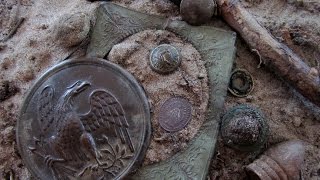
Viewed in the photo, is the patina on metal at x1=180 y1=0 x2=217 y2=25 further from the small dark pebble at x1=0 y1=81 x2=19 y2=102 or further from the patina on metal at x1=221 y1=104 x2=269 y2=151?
the small dark pebble at x1=0 y1=81 x2=19 y2=102

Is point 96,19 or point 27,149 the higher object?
point 96,19

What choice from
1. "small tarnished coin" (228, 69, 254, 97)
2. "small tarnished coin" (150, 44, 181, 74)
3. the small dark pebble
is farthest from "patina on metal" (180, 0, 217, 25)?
the small dark pebble

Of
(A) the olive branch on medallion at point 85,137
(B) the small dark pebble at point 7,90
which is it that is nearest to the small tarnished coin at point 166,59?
(A) the olive branch on medallion at point 85,137

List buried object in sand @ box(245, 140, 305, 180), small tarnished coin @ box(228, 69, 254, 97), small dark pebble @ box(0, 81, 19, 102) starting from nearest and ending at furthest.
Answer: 1. buried object in sand @ box(245, 140, 305, 180)
2. small tarnished coin @ box(228, 69, 254, 97)
3. small dark pebble @ box(0, 81, 19, 102)

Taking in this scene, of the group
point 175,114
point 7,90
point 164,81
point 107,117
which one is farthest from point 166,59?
point 7,90

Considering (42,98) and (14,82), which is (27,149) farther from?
(14,82)

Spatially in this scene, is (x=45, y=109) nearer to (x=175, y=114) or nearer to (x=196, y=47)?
(x=175, y=114)

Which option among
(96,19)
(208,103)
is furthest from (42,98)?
(208,103)
